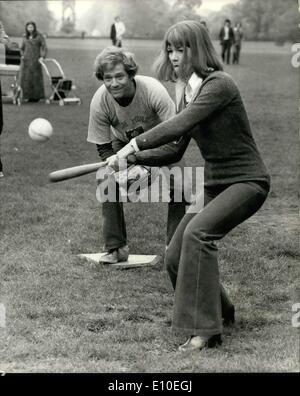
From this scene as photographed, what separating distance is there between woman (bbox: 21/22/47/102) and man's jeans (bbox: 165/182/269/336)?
49.7 feet

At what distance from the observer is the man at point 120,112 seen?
243 inches

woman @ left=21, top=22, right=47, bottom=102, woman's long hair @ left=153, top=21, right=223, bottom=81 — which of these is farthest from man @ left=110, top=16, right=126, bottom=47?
woman's long hair @ left=153, top=21, right=223, bottom=81

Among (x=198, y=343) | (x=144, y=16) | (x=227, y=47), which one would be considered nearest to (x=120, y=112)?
(x=198, y=343)

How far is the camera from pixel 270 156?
1256cm

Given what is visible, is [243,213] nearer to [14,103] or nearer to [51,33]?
[14,103]

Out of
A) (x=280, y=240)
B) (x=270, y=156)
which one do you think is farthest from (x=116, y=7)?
(x=280, y=240)

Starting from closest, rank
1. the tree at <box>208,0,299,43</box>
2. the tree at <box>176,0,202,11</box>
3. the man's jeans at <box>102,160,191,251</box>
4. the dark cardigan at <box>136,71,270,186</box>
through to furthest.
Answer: the dark cardigan at <box>136,71,270,186</box> < the man's jeans at <box>102,160,191,251</box> < the tree at <box>176,0,202,11</box> < the tree at <box>208,0,299,43</box>

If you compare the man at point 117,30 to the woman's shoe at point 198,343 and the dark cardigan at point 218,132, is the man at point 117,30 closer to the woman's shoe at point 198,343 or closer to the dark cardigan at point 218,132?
the dark cardigan at point 218,132

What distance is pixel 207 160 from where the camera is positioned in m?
5.04

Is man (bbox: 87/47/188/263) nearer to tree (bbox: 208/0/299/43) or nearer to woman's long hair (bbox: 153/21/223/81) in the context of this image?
woman's long hair (bbox: 153/21/223/81)

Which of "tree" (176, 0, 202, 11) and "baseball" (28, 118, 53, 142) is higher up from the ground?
"tree" (176, 0, 202, 11)

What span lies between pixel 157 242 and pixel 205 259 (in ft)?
9.56

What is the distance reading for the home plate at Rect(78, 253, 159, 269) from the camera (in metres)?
6.91

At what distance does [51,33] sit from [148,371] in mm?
32769
